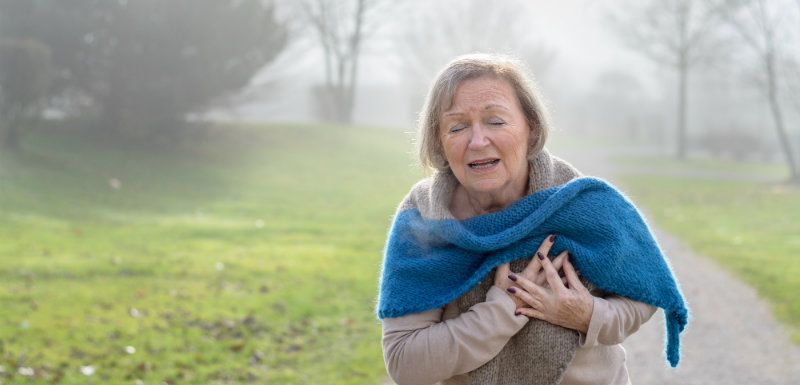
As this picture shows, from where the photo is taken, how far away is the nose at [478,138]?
2.12 m

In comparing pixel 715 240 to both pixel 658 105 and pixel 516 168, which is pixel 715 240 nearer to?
pixel 516 168

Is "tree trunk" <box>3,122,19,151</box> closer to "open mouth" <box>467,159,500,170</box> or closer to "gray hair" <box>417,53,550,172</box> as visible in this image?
"gray hair" <box>417,53,550,172</box>

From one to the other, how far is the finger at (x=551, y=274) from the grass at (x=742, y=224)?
577cm

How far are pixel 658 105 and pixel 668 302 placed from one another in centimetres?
5981

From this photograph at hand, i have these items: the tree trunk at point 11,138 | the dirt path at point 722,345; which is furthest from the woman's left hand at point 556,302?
the tree trunk at point 11,138

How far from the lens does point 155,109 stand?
18.5m

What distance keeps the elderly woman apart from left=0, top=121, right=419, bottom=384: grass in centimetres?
352

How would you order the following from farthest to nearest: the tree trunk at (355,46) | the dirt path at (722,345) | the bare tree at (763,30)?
the tree trunk at (355,46) < the bare tree at (763,30) < the dirt path at (722,345)

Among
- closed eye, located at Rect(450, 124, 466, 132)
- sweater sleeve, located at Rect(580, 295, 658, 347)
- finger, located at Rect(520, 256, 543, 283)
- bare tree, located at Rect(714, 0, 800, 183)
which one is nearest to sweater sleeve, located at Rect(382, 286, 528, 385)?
finger, located at Rect(520, 256, 543, 283)

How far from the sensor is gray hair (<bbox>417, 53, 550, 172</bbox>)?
217 centimetres

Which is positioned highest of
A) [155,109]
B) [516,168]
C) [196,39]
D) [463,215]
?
[196,39]

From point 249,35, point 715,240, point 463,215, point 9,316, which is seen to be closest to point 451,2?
point 249,35

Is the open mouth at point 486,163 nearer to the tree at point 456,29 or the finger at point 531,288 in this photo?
the finger at point 531,288

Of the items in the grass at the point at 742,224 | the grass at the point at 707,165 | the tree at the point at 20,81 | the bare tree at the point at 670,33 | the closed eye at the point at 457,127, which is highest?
the bare tree at the point at 670,33
